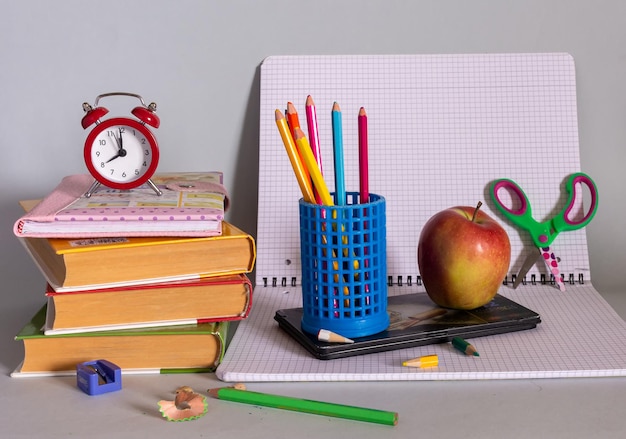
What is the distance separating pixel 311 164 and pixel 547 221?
1.60ft

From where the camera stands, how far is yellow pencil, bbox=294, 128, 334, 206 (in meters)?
0.86

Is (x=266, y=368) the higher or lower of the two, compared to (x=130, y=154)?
lower

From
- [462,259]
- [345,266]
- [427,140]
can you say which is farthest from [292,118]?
[427,140]

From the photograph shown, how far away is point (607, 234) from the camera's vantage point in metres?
1.31

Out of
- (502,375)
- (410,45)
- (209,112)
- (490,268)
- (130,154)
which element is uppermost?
(410,45)

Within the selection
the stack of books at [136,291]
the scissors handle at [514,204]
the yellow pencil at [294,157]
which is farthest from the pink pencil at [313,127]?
the scissors handle at [514,204]

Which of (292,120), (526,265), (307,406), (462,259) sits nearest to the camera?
(307,406)

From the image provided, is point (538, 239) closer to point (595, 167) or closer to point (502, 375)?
point (595, 167)

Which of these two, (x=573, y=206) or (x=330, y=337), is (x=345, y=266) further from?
(x=573, y=206)

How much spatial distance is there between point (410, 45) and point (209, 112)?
0.34 meters

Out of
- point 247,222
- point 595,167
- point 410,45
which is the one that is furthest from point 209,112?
point 595,167

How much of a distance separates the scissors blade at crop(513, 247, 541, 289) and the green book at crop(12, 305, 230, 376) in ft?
1.57

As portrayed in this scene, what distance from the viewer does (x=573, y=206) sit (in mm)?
1221

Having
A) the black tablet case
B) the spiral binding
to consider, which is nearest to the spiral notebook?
the spiral binding
